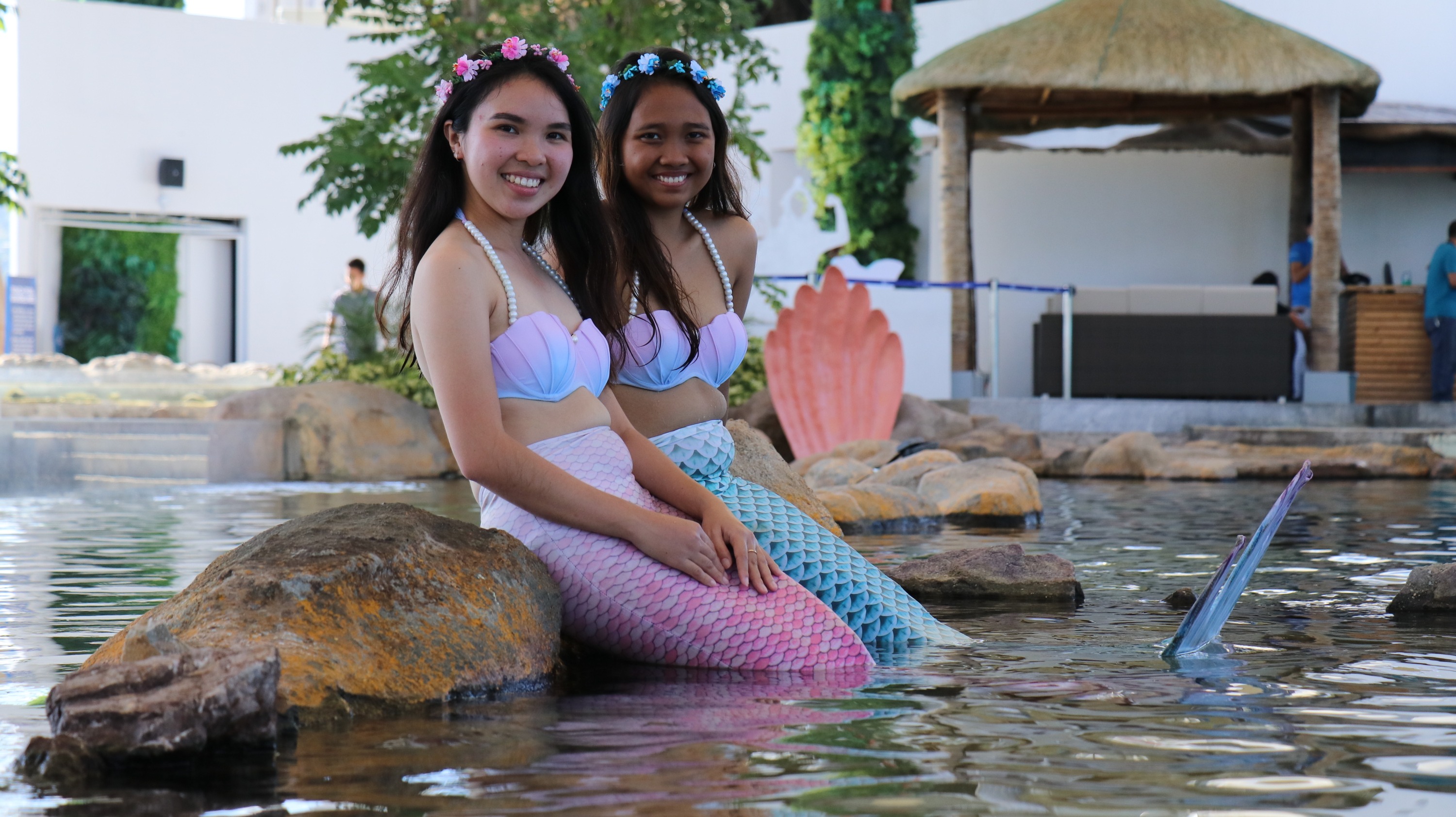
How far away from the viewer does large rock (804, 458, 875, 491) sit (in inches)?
312

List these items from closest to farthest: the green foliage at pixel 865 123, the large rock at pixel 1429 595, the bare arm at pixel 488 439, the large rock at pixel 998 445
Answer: the bare arm at pixel 488 439 → the large rock at pixel 1429 595 → the large rock at pixel 998 445 → the green foliage at pixel 865 123

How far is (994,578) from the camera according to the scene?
4.06 metres

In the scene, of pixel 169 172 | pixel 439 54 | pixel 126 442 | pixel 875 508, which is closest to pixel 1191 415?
pixel 875 508

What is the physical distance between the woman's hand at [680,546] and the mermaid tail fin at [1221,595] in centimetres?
97

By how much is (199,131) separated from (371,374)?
31.7ft

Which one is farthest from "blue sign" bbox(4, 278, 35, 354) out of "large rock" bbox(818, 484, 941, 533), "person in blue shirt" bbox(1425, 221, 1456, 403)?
"person in blue shirt" bbox(1425, 221, 1456, 403)

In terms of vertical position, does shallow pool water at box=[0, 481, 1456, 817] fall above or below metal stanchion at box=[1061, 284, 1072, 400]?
below

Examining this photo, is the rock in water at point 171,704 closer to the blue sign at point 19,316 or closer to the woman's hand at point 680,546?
the woman's hand at point 680,546

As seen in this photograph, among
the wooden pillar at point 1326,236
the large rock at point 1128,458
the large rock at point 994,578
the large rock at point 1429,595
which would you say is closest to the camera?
the large rock at point 1429,595

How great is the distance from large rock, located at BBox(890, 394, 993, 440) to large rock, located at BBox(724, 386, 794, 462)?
0.84 metres

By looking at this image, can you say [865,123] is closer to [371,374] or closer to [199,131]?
[371,374]

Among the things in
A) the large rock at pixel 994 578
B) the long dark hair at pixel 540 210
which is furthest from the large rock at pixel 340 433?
the long dark hair at pixel 540 210

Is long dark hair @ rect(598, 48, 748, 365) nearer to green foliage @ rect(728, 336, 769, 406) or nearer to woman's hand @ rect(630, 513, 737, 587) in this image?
woman's hand @ rect(630, 513, 737, 587)

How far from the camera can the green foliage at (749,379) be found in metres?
12.4
